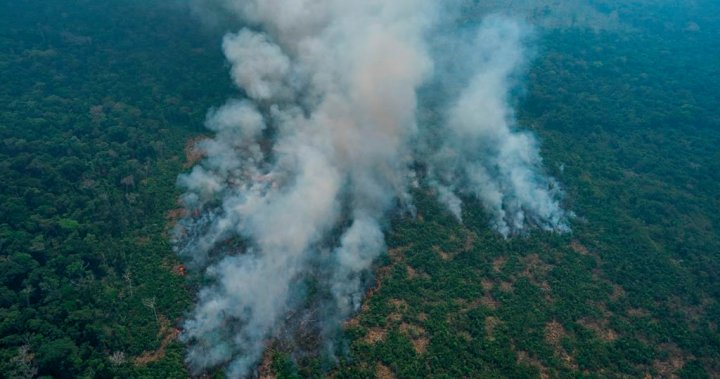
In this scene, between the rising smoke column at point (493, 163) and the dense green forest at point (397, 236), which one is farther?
the rising smoke column at point (493, 163)

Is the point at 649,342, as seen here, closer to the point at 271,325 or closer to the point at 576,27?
the point at 271,325

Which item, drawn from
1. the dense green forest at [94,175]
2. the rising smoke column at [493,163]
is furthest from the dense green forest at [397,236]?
the rising smoke column at [493,163]

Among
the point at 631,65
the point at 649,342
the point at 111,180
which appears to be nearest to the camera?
the point at 649,342

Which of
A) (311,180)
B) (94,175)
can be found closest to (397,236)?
(311,180)

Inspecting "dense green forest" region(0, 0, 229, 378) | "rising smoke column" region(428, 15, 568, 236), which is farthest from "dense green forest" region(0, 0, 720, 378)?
"rising smoke column" region(428, 15, 568, 236)

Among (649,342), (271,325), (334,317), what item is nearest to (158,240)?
(271,325)

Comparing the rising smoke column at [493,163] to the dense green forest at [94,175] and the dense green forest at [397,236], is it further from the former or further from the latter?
the dense green forest at [94,175]

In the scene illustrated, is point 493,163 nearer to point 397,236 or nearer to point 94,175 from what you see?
point 397,236

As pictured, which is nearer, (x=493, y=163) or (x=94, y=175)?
(x=94, y=175)

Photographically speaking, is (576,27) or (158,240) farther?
(576,27)
